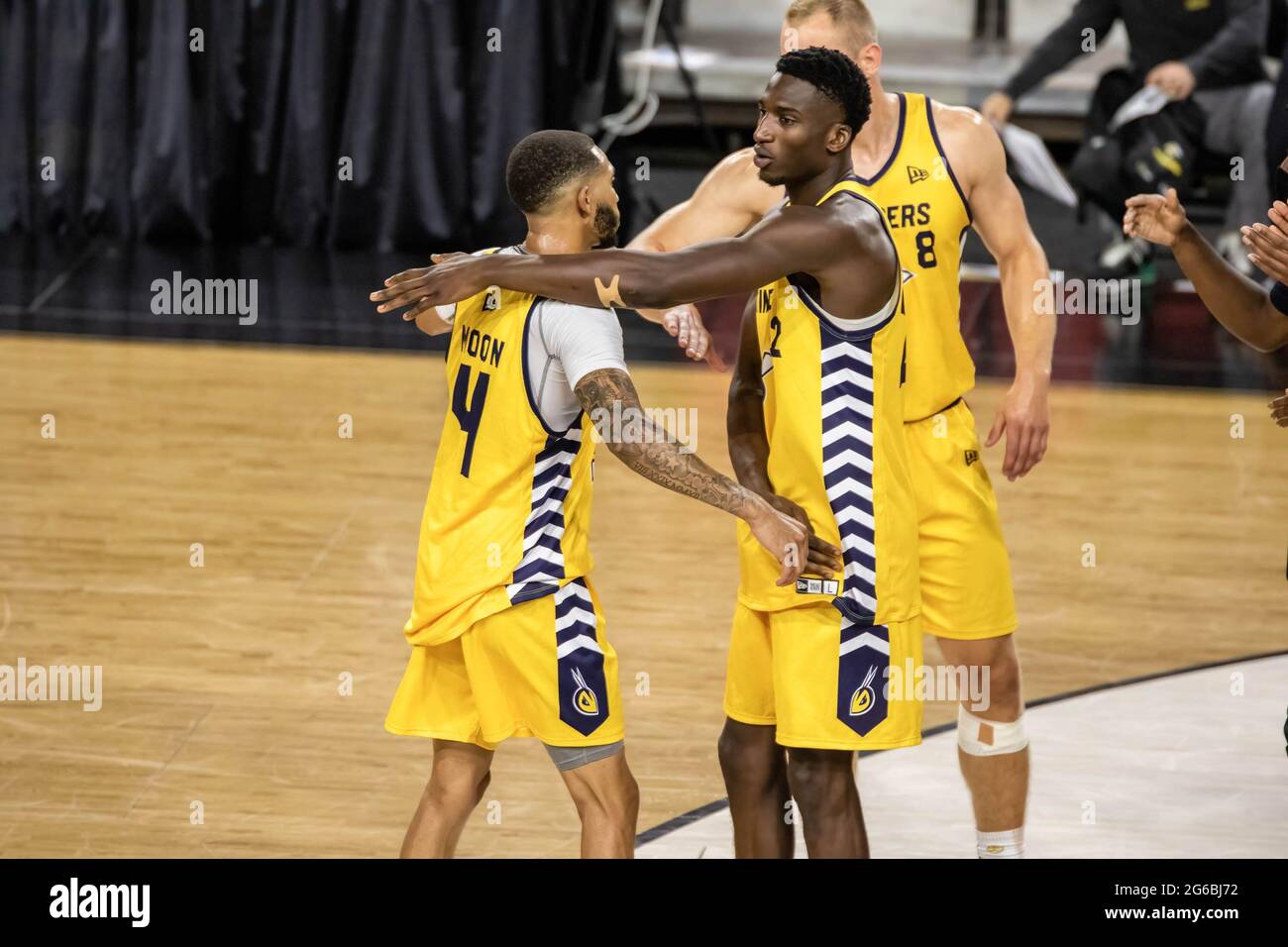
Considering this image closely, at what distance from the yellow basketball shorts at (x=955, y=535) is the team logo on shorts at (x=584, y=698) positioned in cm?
76

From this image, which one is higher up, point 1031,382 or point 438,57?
point 438,57

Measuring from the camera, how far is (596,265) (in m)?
3.00

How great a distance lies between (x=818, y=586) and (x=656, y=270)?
594 mm

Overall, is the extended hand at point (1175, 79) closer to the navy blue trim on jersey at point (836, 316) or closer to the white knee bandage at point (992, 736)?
the white knee bandage at point (992, 736)

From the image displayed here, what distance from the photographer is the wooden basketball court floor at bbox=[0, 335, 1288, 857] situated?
428cm

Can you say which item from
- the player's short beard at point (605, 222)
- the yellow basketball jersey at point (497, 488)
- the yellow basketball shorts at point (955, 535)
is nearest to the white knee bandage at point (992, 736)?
the yellow basketball shorts at point (955, 535)

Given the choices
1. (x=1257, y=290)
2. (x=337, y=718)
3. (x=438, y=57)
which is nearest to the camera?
(x=1257, y=290)

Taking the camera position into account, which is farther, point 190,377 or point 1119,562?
point 190,377

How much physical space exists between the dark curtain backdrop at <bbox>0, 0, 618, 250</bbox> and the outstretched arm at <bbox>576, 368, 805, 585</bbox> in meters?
7.20

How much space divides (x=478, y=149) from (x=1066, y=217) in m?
3.63

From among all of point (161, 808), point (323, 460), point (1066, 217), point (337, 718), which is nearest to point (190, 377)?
point (323, 460)

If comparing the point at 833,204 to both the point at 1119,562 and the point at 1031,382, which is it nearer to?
the point at 1031,382

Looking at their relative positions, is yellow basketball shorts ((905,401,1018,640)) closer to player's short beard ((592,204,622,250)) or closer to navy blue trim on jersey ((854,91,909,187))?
navy blue trim on jersey ((854,91,909,187))

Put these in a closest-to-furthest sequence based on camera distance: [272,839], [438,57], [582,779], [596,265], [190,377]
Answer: [596,265]
[582,779]
[272,839]
[190,377]
[438,57]
